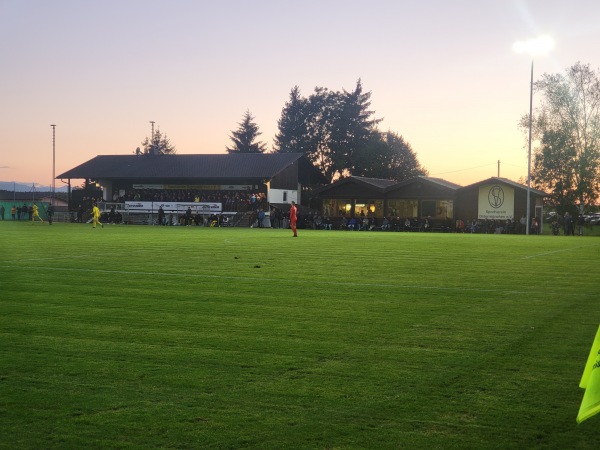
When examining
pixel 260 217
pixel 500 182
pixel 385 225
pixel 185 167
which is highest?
pixel 185 167

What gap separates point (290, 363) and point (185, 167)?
7042 centimetres

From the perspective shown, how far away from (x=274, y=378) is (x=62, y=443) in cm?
213

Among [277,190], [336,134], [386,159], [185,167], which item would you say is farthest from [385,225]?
[336,134]

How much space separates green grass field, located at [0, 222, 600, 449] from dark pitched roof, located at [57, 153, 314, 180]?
58998mm

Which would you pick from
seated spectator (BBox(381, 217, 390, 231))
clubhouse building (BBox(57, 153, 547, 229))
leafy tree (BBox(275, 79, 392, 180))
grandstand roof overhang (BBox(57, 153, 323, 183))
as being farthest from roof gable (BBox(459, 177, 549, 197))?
leafy tree (BBox(275, 79, 392, 180))

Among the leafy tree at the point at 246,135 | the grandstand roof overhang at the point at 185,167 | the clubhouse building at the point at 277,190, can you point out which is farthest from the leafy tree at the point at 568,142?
the leafy tree at the point at 246,135

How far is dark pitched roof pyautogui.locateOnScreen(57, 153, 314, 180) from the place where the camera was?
73375 millimetres

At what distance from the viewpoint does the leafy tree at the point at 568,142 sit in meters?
72.0

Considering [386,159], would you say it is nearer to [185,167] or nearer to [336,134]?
[336,134]

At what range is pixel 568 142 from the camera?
72.5m

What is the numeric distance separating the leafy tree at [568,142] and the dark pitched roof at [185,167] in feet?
80.6

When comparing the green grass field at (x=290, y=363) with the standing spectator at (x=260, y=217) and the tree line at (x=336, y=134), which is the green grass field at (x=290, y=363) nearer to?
the standing spectator at (x=260, y=217)

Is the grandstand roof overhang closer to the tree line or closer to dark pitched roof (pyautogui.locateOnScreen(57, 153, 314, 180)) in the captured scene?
dark pitched roof (pyautogui.locateOnScreen(57, 153, 314, 180))

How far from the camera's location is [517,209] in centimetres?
6216
